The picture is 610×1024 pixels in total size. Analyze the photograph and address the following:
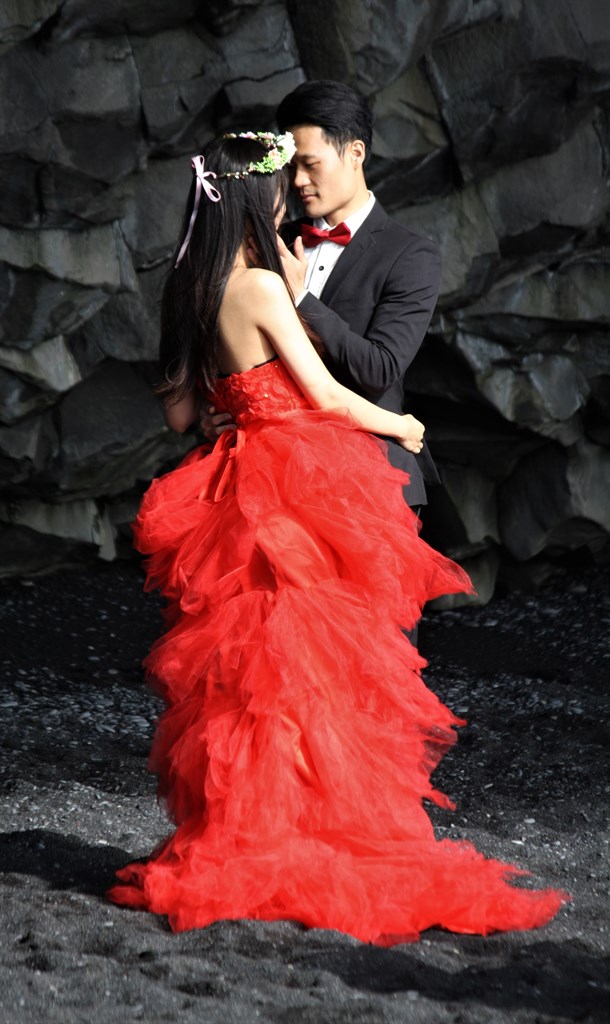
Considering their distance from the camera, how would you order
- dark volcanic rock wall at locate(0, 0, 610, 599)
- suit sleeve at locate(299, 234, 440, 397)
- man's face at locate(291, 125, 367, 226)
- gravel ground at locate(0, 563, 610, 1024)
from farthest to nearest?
dark volcanic rock wall at locate(0, 0, 610, 599) < man's face at locate(291, 125, 367, 226) < suit sleeve at locate(299, 234, 440, 397) < gravel ground at locate(0, 563, 610, 1024)

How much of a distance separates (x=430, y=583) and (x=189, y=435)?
3793 millimetres

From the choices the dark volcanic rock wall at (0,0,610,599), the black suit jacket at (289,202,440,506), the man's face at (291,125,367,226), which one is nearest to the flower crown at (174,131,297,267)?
the man's face at (291,125,367,226)

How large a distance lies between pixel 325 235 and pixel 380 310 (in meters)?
0.19

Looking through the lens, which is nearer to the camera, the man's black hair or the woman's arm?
the woman's arm

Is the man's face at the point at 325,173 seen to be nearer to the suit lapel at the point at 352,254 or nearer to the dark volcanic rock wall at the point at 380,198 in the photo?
the suit lapel at the point at 352,254

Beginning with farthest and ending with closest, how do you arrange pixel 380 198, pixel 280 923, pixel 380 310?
1. pixel 380 198
2. pixel 380 310
3. pixel 280 923

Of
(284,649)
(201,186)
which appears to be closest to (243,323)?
(201,186)

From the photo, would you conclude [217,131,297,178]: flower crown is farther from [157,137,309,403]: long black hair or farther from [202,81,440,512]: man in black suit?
[202,81,440,512]: man in black suit

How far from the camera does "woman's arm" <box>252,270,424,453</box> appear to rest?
2.05m

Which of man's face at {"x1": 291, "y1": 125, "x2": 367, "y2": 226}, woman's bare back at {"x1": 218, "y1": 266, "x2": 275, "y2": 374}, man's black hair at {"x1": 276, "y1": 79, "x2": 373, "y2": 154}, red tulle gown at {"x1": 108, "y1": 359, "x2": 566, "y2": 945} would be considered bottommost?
red tulle gown at {"x1": 108, "y1": 359, "x2": 566, "y2": 945}

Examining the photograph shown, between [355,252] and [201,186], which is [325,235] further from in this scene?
[201,186]

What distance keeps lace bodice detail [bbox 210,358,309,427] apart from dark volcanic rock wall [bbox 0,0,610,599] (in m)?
2.44

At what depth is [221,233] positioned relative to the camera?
6.83ft

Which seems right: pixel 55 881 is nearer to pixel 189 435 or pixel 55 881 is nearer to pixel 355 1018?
pixel 355 1018
